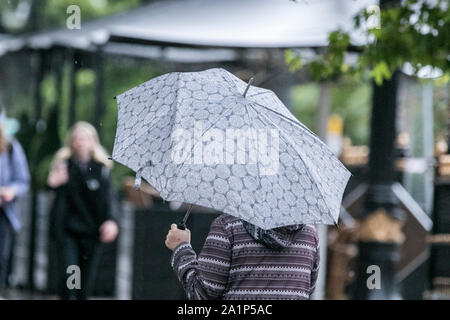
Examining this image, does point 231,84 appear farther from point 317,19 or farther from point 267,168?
point 317,19

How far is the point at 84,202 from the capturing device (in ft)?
26.8

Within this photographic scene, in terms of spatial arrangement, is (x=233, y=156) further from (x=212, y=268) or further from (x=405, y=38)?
(x=405, y=38)

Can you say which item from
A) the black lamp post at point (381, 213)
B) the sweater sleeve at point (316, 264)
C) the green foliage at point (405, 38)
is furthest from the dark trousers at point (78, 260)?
the sweater sleeve at point (316, 264)

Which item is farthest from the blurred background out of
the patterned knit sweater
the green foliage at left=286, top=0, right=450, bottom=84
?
the patterned knit sweater

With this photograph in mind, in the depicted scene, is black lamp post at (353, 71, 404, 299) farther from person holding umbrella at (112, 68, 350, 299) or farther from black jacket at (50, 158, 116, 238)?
person holding umbrella at (112, 68, 350, 299)

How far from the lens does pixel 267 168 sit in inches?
153

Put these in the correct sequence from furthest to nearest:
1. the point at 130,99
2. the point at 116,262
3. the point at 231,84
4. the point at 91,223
Result: the point at 116,262
the point at 91,223
the point at 130,99
the point at 231,84

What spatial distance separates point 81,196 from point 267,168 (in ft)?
14.9

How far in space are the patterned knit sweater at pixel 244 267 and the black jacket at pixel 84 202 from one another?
4.26 m

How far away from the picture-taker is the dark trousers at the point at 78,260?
26.3ft

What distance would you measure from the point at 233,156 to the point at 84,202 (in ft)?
14.7

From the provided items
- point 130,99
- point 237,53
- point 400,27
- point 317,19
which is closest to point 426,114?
point 237,53

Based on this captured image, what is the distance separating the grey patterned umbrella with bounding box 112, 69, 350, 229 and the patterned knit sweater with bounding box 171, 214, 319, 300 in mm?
157

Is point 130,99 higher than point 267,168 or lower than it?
higher
